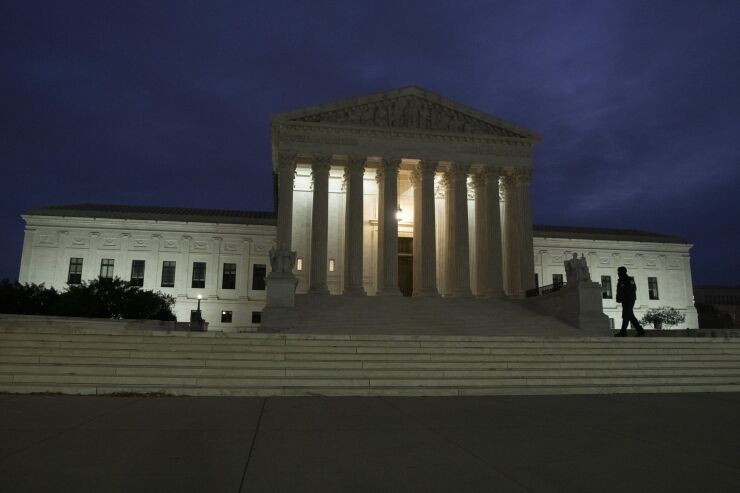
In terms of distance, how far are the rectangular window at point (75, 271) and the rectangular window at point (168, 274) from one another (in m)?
7.58

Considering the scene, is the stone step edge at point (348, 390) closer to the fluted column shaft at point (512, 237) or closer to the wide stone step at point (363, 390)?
the wide stone step at point (363, 390)

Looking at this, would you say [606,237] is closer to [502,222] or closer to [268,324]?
[502,222]

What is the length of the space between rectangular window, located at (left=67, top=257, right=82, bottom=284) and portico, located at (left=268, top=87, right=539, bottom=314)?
25.0 meters

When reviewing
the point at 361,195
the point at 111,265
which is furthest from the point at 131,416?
the point at 111,265

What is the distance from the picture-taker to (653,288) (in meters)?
59.5

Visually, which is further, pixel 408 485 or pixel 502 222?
pixel 502 222

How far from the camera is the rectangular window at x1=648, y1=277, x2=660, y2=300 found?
59219 millimetres

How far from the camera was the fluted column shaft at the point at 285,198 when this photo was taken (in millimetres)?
34625

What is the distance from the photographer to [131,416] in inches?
357

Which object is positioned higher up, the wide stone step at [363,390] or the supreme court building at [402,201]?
the supreme court building at [402,201]

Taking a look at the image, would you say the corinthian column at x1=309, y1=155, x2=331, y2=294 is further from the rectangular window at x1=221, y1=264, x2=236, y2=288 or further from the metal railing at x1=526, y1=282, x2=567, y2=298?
the rectangular window at x1=221, y1=264, x2=236, y2=288

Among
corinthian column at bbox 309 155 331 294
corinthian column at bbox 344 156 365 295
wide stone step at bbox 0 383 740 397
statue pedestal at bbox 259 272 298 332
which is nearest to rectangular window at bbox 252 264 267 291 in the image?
corinthian column at bbox 309 155 331 294

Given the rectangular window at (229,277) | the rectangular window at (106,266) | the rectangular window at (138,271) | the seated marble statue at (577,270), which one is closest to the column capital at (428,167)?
the seated marble statue at (577,270)

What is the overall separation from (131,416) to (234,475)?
15.1 feet
